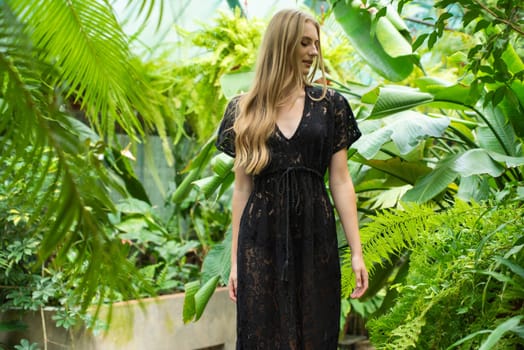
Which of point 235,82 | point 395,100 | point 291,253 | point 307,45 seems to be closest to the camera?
point 291,253

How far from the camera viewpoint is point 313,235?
2.22 meters

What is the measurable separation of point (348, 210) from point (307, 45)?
1.70 ft

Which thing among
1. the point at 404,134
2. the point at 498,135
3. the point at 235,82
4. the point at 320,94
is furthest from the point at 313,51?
the point at 235,82

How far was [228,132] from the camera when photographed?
2.39m

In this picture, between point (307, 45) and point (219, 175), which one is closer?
point (307, 45)

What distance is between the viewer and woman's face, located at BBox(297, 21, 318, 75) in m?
2.28

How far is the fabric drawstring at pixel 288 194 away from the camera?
2.19 meters

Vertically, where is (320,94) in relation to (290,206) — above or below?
above

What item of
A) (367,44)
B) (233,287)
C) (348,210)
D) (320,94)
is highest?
(367,44)

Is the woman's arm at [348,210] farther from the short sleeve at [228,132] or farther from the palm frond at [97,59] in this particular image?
the palm frond at [97,59]

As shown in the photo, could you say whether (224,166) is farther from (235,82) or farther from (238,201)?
Answer: (238,201)

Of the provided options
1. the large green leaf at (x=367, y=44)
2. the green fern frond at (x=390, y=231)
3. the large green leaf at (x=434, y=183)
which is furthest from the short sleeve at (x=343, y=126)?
the large green leaf at (x=367, y=44)

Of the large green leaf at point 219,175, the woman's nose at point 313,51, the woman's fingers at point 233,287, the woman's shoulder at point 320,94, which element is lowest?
the woman's fingers at point 233,287

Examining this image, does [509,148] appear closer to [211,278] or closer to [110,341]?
[211,278]
